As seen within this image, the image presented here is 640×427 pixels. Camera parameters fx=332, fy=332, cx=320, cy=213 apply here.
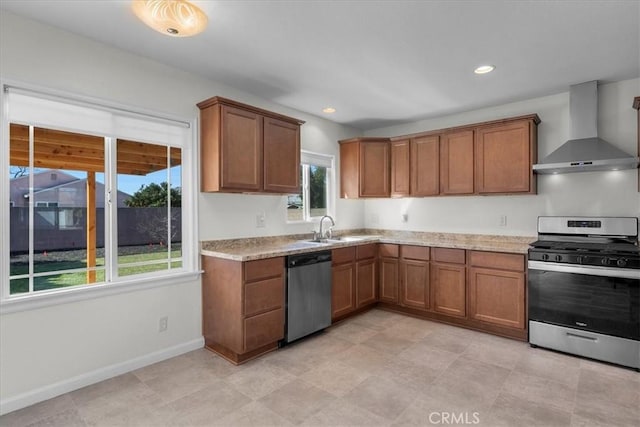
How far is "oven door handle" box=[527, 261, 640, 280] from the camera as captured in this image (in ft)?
8.85

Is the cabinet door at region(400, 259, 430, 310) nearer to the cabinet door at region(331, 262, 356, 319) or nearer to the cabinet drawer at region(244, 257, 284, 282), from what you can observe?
the cabinet door at region(331, 262, 356, 319)

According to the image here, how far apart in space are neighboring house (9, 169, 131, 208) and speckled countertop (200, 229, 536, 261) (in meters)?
1.02

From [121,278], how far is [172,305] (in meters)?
0.49

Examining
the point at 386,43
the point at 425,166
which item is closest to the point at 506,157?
the point at 425,166

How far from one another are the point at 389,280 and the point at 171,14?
11.6 feet

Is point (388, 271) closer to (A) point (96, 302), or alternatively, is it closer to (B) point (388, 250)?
(B) point (388, 250)

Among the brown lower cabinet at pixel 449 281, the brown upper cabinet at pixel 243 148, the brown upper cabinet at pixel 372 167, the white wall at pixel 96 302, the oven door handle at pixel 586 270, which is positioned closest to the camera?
the white wall at pixel 96 302

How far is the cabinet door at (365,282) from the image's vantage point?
13.1 ft

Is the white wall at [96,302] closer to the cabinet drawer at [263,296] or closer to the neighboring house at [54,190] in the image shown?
the neighboring house at [54,190]

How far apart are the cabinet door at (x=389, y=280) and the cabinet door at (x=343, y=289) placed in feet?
1.74

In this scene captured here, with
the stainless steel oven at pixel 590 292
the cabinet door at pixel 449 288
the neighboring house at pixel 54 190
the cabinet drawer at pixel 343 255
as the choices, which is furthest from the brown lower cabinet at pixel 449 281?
the neighboring house at pixel 54 190

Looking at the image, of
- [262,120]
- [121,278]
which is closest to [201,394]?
[121,278]

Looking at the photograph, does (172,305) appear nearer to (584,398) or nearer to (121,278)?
(121,278)

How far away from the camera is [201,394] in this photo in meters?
2.32
